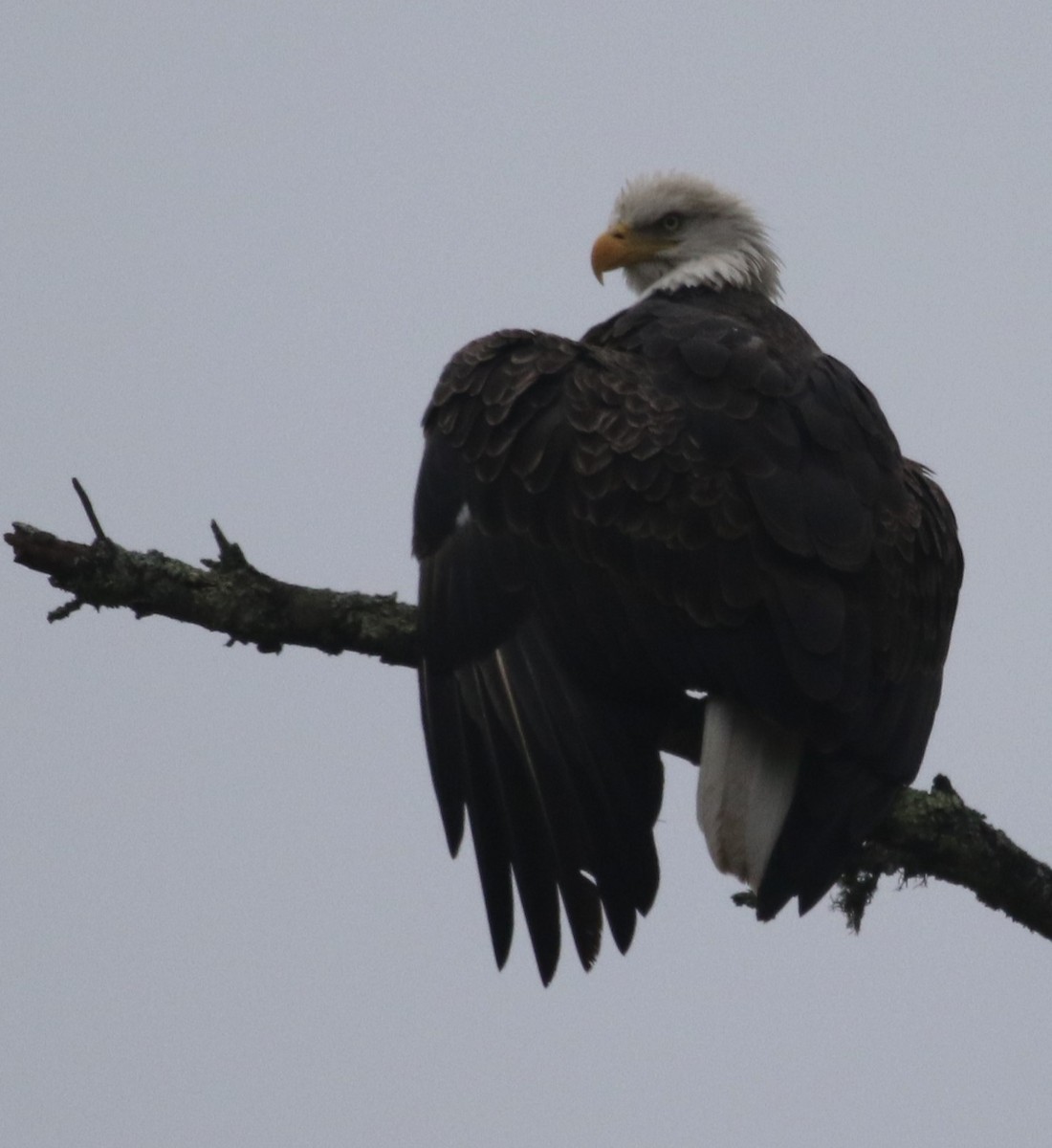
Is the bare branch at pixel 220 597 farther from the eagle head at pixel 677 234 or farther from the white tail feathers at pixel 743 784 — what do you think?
the eagle head at pixel 677 234

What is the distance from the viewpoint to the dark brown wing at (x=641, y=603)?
5.75 m

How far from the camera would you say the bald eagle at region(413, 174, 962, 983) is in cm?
574

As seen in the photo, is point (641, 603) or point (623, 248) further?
point (623, 248)

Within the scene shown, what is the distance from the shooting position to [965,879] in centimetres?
591

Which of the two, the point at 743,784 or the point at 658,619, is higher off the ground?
the point at 658,619

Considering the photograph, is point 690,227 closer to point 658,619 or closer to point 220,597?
point 658,619

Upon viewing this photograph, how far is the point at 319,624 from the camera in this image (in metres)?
6.05

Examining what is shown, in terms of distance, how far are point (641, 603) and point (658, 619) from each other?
0.08 metres

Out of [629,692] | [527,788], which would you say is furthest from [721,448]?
[527,788]

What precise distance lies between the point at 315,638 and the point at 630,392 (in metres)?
1.19

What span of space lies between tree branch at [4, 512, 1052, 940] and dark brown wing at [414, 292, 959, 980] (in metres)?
0.17

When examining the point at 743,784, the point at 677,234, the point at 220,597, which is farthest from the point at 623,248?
the point at 743,784

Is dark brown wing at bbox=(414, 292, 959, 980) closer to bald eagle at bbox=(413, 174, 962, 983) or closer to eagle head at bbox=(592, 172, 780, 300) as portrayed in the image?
bald eagle at bbox=(413, 174, 962, 983)

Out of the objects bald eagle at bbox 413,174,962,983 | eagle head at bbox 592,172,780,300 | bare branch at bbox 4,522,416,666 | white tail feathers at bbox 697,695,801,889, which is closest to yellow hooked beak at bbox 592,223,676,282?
eagle head at bbox 592,172,780,300
